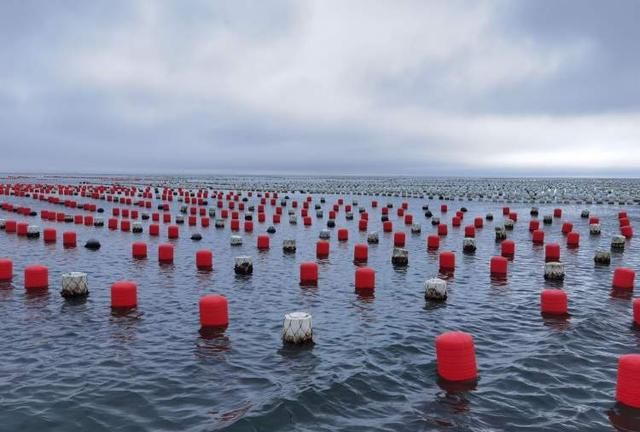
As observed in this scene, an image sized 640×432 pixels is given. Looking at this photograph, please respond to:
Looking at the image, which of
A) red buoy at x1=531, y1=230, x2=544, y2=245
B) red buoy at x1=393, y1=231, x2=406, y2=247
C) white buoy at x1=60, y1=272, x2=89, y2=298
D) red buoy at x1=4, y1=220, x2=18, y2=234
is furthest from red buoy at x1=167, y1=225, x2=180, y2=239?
red buoy at x1=531, y1=230, x2=544, y2=245

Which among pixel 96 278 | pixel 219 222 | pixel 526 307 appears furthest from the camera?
pixel 219 222

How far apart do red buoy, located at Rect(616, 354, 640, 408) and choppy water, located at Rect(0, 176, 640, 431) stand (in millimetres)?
370

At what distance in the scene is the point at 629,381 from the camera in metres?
10.9

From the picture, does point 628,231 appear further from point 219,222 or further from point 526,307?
point 219,222

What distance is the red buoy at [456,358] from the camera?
12.1 metres

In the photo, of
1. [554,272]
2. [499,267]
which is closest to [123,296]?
[499,267]

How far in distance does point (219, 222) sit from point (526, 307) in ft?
97.0

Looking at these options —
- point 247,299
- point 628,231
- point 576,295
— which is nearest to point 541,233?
point 628,231

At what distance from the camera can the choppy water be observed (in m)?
10.6

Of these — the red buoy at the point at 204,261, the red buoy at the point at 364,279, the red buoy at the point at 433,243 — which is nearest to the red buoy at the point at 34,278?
the red buoy at the point at 204,261

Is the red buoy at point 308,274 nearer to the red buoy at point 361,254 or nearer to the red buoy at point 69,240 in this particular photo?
the red buoy at point 361,254

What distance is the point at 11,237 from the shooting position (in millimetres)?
36188

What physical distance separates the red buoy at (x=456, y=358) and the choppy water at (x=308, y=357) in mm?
460

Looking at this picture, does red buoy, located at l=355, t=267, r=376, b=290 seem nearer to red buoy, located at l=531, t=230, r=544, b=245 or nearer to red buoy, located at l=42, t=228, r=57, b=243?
red buoy, located at l=531, t=230, r=544, b=245
